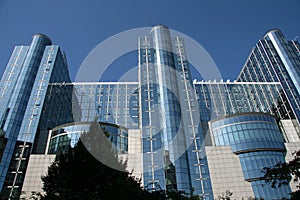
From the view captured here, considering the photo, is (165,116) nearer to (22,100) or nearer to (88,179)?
(88,179)

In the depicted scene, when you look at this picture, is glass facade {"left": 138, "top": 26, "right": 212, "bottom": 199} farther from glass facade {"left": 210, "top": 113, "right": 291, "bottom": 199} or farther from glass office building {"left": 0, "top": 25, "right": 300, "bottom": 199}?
glass facade {"left": 210, "top": 113, "right": 291, "bottom": 199}

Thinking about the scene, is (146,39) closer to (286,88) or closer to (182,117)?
(182,117)

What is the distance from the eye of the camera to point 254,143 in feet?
157

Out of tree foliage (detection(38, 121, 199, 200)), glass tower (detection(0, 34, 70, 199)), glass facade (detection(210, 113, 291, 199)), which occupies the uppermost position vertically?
glass tower (detection(0, 34, 70, 199))

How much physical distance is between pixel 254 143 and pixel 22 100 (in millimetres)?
56617

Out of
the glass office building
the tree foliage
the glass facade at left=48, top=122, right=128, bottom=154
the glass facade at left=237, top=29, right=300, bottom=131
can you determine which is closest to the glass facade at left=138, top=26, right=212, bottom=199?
the glass office building

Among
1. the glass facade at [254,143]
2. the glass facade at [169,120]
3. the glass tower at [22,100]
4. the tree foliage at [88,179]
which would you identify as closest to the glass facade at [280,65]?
the glass facade at [254,143]

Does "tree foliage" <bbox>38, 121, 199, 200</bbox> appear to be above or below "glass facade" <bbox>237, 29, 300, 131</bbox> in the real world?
below

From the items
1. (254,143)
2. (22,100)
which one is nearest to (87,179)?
(254,143)

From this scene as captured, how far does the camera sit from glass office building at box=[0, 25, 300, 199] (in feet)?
154

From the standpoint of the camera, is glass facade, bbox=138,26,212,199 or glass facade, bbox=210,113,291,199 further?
glass facade, bbox=138,26,212,199

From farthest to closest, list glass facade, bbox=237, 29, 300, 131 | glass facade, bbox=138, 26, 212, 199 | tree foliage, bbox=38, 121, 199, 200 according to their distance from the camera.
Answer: glass facade, bbox=237, 29, 300, 131 → glass facade, bbox=138, 26, 212, 199 → tree foliage, bbox=38, 121, 199, 200

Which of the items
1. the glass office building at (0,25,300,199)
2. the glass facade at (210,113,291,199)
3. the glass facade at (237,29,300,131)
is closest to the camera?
the glass facade at (210,113,291,199)

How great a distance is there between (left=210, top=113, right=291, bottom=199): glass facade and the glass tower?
4336 centimetres
